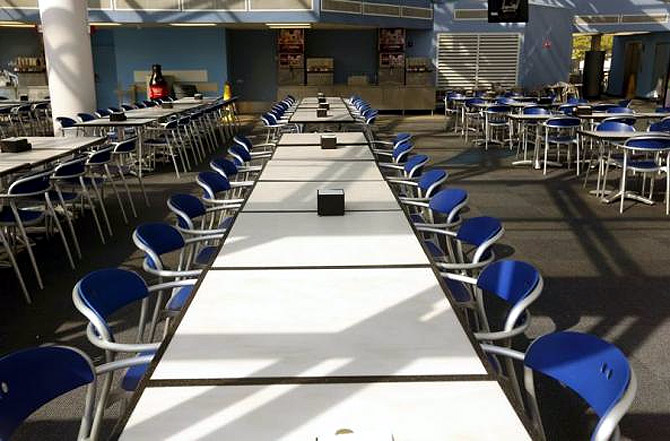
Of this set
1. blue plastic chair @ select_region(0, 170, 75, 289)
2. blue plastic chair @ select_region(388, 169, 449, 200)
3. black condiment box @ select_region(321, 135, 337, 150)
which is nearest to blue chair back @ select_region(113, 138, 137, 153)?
blue plastic chair @ select_region(0, 170, 75, 289)

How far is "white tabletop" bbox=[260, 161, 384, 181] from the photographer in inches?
178

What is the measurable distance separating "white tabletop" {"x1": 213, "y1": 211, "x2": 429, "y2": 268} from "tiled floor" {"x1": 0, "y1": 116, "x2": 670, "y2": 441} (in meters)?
1.04

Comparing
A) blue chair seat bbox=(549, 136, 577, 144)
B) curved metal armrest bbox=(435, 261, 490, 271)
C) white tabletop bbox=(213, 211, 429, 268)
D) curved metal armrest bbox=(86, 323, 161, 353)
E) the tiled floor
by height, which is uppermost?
white tabletop bbox=(213, 211, 429, 268)

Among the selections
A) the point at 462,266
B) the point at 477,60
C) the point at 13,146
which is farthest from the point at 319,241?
the point at 477,60

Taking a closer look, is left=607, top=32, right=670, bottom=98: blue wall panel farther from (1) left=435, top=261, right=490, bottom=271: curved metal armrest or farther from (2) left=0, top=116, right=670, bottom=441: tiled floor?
(1) left=435, top=261, right=490, bottom=271: curved metal armrest

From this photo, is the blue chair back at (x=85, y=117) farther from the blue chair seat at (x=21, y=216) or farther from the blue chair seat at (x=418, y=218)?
the blue chair seat at (x=418, y=218)

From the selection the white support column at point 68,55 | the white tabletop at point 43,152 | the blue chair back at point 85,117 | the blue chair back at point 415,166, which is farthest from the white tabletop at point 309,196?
the white support column at point 68,55

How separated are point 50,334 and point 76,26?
6850 millimetres

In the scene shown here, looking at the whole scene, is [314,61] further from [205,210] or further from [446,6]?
[205,210]

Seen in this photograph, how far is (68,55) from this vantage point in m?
9.27

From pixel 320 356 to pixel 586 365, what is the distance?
0.75 m

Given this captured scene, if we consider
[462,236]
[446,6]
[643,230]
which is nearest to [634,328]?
[462,236]

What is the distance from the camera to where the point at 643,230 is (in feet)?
19.7

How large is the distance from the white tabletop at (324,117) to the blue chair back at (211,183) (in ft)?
12.1
